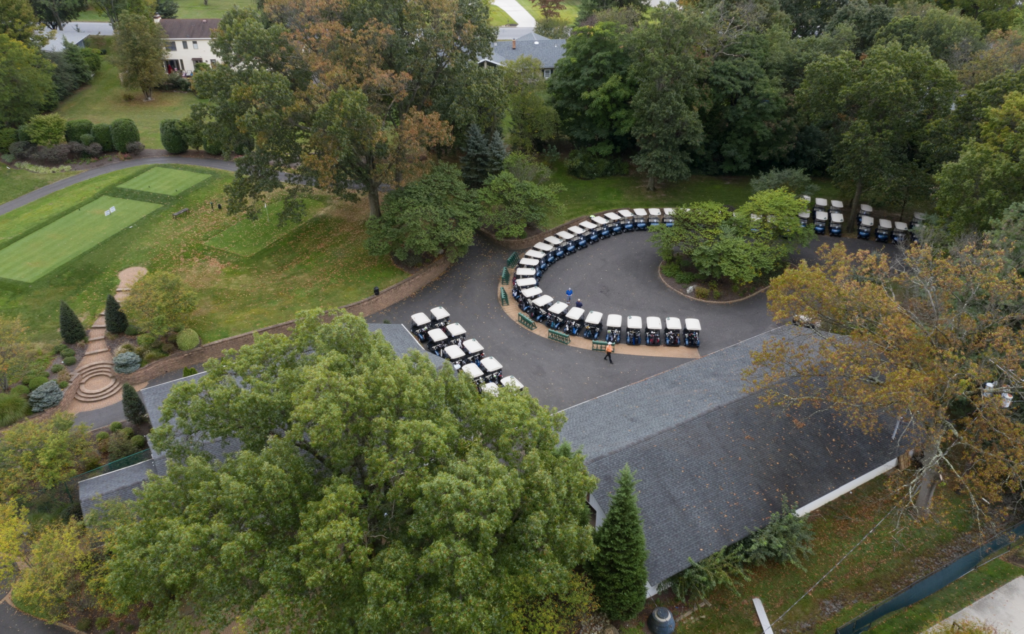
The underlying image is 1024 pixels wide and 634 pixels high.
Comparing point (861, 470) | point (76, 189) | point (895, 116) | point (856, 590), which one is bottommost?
point (856, 590)

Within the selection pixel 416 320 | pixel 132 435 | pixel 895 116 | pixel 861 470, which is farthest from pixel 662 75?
pixel 132 435

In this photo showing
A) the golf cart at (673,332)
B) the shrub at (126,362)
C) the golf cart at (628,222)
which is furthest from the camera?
the golf cart at (628,222)

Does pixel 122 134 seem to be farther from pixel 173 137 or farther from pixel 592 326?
pixel 592 326

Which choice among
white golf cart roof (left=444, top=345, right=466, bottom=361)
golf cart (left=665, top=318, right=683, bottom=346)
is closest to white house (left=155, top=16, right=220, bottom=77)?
white golf cart roof (left=444, top=345, right=466, bottom=361)

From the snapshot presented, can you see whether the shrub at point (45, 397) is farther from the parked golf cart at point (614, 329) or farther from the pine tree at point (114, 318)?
the parked golf cart at point (614, 329)

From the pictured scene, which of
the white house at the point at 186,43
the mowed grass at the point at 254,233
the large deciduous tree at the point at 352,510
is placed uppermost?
the white house at the point at 186,43

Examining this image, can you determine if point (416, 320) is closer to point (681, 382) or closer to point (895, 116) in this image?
point (681, 382)

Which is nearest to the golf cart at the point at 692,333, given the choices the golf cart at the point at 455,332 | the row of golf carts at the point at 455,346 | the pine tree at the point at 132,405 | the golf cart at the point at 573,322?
the golf cart at the point at 573,322
